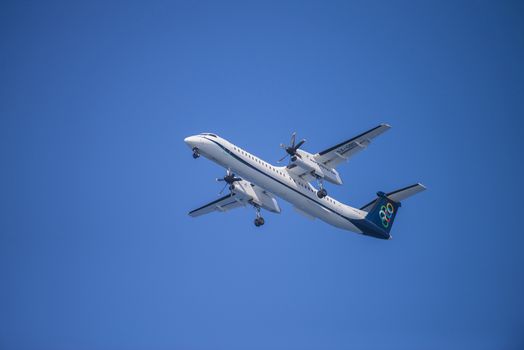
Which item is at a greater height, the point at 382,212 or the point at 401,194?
the point at 401,194

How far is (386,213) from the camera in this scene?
32969 millimetres

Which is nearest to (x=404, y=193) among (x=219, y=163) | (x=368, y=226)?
(x=368, y=226)

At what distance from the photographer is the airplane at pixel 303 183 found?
28.6 m

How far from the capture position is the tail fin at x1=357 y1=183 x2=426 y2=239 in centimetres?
3181

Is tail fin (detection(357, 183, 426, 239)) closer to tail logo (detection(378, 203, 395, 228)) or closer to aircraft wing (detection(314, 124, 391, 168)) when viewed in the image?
tail logo (detection(378, 203, 395, 228))

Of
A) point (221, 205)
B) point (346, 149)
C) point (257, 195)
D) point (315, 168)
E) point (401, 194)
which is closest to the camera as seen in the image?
point (346, 149)

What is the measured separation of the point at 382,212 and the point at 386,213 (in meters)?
0.36

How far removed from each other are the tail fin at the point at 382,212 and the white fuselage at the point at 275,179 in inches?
22.0

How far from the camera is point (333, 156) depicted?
29.9 meters

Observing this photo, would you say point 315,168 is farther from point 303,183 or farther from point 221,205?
point 221,205

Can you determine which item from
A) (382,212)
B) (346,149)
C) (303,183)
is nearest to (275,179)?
(303,183)

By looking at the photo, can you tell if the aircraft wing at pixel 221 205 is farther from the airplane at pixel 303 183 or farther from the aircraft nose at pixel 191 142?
the aircraft nose at pixel 191 142

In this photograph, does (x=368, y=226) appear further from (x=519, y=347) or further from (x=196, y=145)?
(x=519, y=347)

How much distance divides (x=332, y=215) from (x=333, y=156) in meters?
3.26
